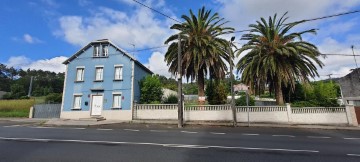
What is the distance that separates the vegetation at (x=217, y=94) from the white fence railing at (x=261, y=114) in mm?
3007

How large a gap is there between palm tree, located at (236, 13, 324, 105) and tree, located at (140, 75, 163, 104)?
28.9 feet

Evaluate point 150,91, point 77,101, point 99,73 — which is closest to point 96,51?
point 99,73

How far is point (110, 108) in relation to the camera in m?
23.2

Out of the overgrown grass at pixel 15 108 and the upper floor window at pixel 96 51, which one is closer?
the upper floor window at pixel 96 51

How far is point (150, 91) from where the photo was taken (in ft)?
79.0

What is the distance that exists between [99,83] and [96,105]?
90.2 inches

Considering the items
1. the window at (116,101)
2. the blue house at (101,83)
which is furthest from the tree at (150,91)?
the window at (116,101)

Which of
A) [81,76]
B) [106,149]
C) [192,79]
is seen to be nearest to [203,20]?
[192,79]

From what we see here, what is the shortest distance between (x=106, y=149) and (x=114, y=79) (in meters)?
16.6

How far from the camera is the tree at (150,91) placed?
78.3ft

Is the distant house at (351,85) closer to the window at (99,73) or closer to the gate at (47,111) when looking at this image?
the window at (99,73)

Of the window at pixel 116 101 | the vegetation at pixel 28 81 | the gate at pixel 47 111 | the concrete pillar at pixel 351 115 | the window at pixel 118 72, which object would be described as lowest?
the concrete pillar at pixel 351 115

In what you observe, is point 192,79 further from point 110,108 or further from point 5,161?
point 5,161

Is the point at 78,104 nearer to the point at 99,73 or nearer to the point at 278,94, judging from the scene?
the point at 99,73
